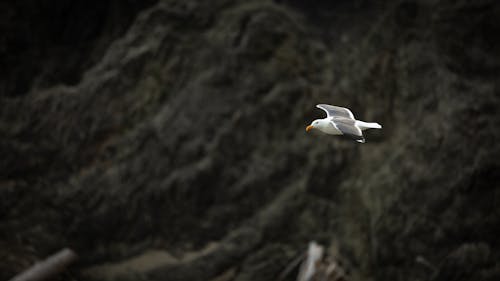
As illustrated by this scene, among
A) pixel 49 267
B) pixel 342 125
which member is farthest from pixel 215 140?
pixel 342 125

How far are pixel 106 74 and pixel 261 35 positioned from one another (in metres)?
2.68

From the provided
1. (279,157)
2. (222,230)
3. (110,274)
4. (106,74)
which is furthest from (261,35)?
(110,274)

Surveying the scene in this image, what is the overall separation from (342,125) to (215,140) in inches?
185

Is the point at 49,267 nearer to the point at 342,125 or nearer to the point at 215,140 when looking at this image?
the point at 215,140

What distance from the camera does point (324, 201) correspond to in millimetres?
8508

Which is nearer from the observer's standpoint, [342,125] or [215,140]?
[342,125]

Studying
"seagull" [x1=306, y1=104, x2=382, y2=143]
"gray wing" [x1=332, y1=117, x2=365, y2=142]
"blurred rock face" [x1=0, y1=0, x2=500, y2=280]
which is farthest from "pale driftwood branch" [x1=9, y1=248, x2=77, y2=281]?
"gray wing" [x1=332, y1=117, x2=365, y2=142]

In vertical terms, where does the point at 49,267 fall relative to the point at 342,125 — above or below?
below

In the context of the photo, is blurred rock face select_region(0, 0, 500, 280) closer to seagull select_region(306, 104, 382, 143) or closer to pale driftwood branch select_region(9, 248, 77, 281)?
pale driftwood branch select_region(9, 248, 77, 281)

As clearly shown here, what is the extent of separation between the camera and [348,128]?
3.85m

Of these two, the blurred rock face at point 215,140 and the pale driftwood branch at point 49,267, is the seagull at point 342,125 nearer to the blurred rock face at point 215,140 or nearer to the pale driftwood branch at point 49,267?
the blurred rock face at point 215,140

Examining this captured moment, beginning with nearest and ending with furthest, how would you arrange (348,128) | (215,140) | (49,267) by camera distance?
(348,128) < (49,267) < (215,140)

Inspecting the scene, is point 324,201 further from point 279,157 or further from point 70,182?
point 70,182

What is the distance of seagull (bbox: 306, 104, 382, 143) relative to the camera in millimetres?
3746
